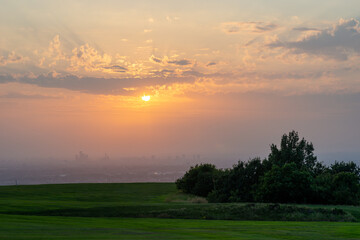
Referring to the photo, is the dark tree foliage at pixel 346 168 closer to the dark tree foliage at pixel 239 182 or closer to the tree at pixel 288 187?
the dark tree foliage at pixel 239 182

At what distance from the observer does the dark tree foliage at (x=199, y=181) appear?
247 ft

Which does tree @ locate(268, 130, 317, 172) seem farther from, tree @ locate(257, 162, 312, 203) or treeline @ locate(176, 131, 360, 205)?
tree @ locate(257, 162, 312, 203)

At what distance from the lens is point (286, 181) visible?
5394 cm

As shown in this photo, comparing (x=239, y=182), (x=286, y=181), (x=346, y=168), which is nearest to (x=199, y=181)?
(x=239, y=182)

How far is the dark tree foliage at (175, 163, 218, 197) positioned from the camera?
75.2 meters

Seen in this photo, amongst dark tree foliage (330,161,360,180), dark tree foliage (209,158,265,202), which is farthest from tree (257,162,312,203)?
dark tree foliage (330,161,360,180)

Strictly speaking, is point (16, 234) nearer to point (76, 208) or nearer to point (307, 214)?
point (76, 208)

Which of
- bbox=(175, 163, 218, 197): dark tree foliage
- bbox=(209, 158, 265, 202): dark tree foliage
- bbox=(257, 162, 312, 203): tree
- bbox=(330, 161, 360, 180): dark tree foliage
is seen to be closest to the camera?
bbox=(257, 162, 312, 203): tree

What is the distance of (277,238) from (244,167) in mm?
39583

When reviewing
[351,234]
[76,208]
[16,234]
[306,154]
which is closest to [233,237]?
[351,234]

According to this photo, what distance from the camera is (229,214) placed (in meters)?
39.6

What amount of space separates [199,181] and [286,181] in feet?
83.0

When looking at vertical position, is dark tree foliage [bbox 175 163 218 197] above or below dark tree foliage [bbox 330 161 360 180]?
below

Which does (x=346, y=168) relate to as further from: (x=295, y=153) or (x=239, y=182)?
(x=239, y=182)
